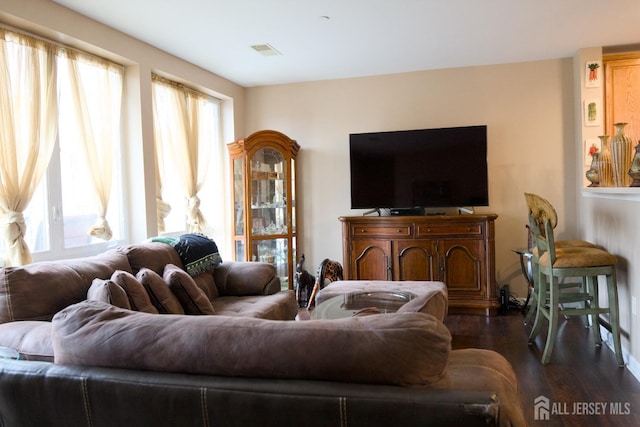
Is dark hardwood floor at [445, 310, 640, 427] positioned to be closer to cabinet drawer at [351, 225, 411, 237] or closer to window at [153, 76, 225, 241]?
cabinet drawer at [351, 225, 411, 237]

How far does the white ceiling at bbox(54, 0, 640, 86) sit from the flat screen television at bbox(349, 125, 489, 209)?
78 centimetres

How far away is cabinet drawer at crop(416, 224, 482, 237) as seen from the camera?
4.33 metres

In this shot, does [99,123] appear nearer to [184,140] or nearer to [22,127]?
[22,127]

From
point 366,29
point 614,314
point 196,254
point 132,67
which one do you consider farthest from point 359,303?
point 132,67

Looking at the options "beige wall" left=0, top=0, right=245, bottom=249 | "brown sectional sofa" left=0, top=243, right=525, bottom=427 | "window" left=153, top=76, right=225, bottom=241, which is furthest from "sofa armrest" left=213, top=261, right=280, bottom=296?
"brown sectional sofa" left=0, top=243, right=525, bottom=427

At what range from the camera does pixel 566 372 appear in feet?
9.72

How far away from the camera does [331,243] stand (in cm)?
533

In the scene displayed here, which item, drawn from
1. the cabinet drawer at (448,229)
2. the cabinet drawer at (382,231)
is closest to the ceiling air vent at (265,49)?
the cabinet drawer at (382,231)

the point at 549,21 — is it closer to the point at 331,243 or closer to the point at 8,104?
the point at 331,243

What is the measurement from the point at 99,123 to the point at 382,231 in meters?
2.74

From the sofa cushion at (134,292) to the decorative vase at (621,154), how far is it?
3412mm

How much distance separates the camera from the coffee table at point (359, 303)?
2.81 meters

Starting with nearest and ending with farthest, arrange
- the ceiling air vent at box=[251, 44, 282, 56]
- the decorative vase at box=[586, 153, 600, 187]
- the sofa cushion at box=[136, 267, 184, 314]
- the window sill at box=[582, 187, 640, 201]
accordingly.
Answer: the sofa cushion at box=[136, 267, 184, 314] < the window sill at box=[582, 187, 640, 201] < the decorative vase at box=[586, 153, 600, 187] < the ceiling air vent at box=[251, 44, 282, 56]

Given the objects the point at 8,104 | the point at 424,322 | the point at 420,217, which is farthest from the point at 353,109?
the point at 424,322
